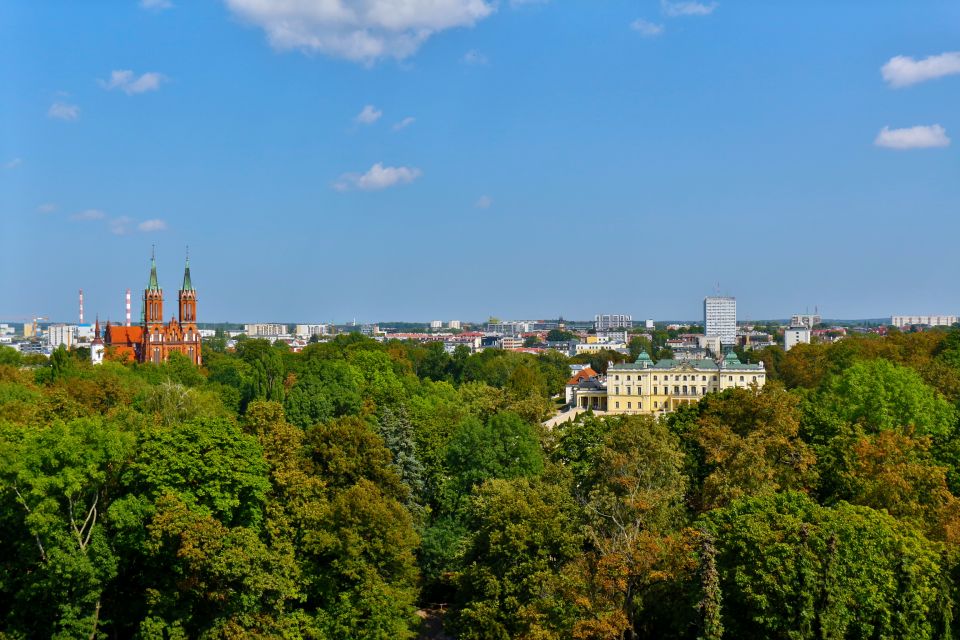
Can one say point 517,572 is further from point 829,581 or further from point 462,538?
point 829,581

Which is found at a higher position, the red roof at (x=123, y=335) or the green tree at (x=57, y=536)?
the red roof at (x=123, y=335)

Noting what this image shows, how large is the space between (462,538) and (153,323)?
257ft

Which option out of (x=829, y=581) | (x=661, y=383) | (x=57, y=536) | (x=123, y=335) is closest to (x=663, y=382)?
(x=661, y=383)

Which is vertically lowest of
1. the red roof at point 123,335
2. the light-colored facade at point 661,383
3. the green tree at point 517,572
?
the green tree at point 517,572

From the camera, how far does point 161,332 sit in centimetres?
9925

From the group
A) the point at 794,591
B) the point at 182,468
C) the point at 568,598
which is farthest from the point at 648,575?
the point at 182,468

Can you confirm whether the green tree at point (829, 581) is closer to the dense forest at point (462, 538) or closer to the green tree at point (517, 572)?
the dense forest at point (462, 538)

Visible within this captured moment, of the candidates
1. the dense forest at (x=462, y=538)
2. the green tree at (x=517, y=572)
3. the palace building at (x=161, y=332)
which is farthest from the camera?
the palace building at (x=161, y=332)

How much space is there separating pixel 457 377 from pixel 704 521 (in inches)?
2786

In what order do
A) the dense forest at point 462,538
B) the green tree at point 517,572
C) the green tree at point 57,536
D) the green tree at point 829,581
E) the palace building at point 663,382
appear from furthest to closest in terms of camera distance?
the palace building at point 663,382, the green tree at point 57,536, the green tree at point 517,572, the dense forest at point 462,538, the green tree at point 829,581

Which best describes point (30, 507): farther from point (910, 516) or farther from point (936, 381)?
point (936, 381)

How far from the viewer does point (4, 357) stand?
289ft

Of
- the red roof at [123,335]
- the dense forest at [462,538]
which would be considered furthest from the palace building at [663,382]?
the red roof at [123,335]

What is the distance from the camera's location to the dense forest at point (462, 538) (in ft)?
76.3
